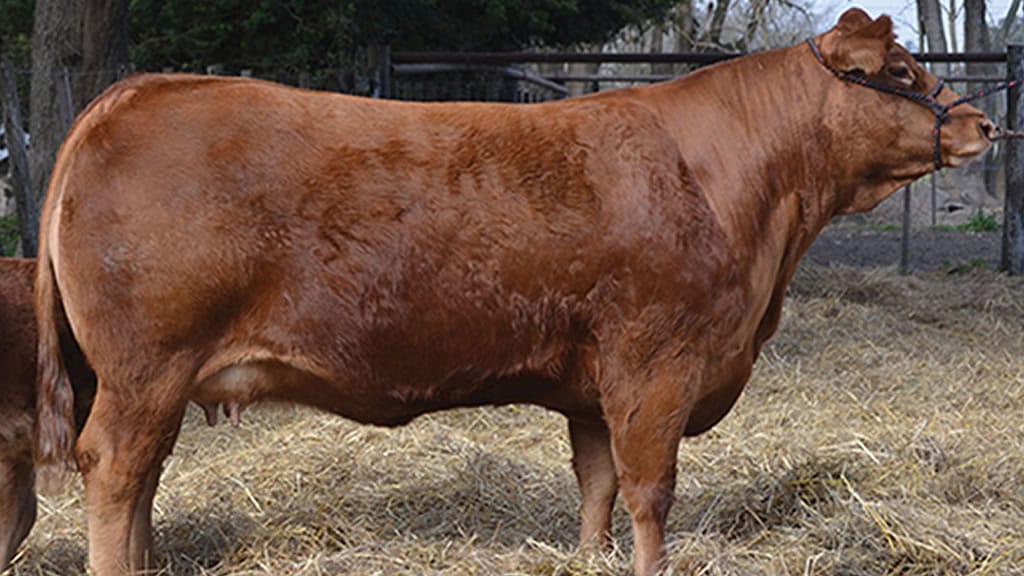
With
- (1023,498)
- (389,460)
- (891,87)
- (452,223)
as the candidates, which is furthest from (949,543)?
(389,460)

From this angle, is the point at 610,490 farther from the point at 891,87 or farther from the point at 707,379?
the point at 891,87

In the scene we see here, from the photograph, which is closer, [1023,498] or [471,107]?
[471,107]

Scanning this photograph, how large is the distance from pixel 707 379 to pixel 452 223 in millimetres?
848

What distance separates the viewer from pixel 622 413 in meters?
3.43

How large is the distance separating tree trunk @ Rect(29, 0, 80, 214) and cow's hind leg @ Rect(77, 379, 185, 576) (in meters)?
4.73

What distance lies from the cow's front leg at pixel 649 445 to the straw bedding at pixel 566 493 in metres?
0.12

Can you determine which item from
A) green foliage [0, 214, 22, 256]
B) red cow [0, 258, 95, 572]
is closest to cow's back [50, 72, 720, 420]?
red cow [0, 258, 95, 572]

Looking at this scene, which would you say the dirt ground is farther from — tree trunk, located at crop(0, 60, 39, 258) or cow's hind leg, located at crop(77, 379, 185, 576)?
cow's hind leg, located at crop(77, 379, 185, 576)

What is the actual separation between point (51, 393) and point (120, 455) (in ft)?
0.99

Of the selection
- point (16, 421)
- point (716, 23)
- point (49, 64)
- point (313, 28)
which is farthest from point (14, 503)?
point (716, 23)

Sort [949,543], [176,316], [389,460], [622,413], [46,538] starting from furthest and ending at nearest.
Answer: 1. [389,460]
2. [46,538]
3. [949,543]
4. [622,413]
5. [176,316]

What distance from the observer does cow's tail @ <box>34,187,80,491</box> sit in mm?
3383

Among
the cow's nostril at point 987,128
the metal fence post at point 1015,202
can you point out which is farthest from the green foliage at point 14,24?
the cow's nostril at point 987,128

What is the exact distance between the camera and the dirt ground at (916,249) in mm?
12305
